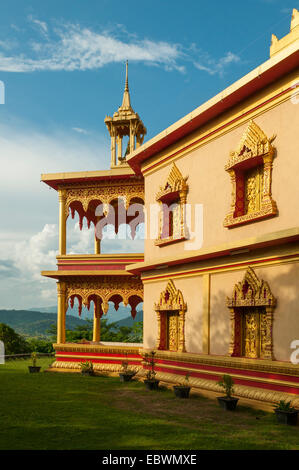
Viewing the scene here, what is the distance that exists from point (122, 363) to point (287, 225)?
8.32 meters

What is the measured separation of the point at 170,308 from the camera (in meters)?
12.9

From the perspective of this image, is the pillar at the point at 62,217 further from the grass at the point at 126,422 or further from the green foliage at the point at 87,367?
the grass at the point at 126,422

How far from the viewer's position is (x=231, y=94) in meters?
10.4

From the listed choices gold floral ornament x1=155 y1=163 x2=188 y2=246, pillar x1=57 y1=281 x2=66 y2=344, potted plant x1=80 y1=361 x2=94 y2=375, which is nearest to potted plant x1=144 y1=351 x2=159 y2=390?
potted plant x1=80 y1=361 x2=94 y2=375

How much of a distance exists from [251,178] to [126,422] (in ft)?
20.8

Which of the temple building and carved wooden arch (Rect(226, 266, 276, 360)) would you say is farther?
carved wooden arch (Rect(226, 266, 276, 360))

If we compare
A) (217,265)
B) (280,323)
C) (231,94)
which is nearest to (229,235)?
(217,265)

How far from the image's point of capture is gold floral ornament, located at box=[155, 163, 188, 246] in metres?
12.7

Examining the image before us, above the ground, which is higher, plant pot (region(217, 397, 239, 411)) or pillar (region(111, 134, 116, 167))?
pillar (region(111, 134, 116, 167))

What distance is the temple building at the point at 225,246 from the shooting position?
9.18 metres

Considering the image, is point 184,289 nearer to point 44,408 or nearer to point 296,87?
point 44,408

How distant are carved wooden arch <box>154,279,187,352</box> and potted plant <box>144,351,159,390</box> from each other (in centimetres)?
47

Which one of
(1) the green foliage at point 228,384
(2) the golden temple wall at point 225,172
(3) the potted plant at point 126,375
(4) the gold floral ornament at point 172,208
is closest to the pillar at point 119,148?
(2) the golden temple wall at point 225,172

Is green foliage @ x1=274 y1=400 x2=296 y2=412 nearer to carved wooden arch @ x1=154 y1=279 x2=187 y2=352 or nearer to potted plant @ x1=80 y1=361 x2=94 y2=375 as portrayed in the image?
carved wooden arch @ x1=154 y1=279 x2=187 y2=352
